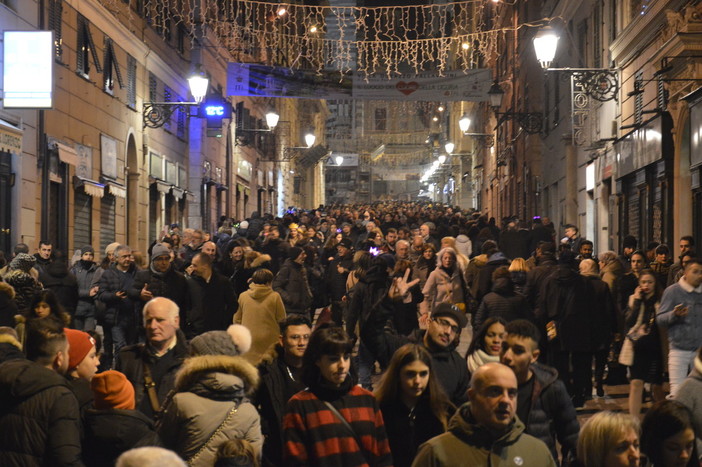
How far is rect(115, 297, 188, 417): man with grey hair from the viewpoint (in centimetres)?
678

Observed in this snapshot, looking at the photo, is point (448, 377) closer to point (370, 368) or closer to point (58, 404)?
point (58, 404)

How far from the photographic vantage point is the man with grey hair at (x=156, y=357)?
267 inches

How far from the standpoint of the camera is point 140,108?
3000cm

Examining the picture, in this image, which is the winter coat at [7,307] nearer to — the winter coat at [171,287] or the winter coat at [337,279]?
the winter coat at [171,287]

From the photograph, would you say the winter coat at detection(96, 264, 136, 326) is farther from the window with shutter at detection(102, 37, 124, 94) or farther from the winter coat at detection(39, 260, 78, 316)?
the window with shutter at detection(102, 37, 124, 94)

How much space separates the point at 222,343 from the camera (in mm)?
6246

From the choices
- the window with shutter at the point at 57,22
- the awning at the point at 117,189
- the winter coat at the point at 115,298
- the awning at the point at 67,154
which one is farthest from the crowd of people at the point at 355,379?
the awning at the point at 117,189

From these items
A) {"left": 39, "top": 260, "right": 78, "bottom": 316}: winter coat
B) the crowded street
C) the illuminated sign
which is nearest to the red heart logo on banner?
the crowded street

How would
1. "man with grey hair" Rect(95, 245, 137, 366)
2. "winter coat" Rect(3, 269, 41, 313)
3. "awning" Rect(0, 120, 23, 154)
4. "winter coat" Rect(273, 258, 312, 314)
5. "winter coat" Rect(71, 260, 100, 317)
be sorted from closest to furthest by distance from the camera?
"winter coat" Rect(3, 269, 41, 313)
"man with grey hair" Rect(95, 245, 137, 366)
"winter coat" Rect(273, 258, 312, 314)
"winter coat" Rect(71, 260, 100, 317)
"awning" Rect(0, 120, 23, 154)

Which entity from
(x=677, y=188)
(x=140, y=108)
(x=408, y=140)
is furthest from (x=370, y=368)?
(x=408, y=140)

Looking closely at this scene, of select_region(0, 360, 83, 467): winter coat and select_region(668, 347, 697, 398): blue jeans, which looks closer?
select_region(0, 360, 83, 467): winter coat

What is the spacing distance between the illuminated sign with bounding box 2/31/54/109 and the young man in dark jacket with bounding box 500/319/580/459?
14.3 metres

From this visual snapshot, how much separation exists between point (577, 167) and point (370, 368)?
69.2 feet

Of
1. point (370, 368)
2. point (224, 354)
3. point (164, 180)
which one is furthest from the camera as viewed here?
point (164, 180)
